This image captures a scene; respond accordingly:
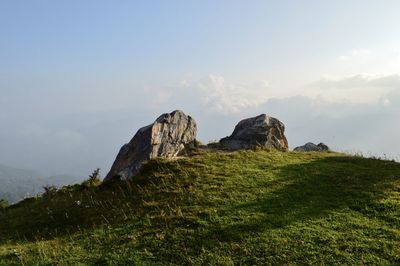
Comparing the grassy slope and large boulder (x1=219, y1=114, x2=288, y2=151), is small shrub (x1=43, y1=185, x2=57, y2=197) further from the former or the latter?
large boulder (x1=219, y1=114, x2=288, y2=151)

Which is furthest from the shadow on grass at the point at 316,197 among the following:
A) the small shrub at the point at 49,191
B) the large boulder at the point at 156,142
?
the small shrub at the point at 49,191

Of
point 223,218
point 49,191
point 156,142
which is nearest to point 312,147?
point 156,142

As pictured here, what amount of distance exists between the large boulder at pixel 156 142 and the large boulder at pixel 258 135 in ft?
11.2

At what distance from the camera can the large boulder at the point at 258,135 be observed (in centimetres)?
3362

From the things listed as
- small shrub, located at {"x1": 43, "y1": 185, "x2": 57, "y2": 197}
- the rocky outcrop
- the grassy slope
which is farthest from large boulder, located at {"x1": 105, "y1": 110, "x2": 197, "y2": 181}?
the rocky outcrop

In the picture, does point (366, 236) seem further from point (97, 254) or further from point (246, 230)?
point (97, 254)

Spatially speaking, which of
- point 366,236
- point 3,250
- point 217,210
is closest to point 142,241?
point 217,210

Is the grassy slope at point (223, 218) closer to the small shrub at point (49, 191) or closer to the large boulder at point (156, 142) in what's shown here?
the small shrub at point (49, 191)

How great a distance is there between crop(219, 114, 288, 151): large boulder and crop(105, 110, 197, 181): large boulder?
3420 millimetres

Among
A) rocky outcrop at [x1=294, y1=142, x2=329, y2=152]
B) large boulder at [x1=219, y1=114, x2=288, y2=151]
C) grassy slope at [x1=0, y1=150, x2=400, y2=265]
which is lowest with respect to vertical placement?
grassy slope at [x1=0, y1=150, x2=400, y2=265]

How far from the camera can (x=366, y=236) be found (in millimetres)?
15562

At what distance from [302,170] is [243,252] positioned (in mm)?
11563

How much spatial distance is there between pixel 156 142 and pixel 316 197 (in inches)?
537

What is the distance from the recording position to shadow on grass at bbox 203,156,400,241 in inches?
662
